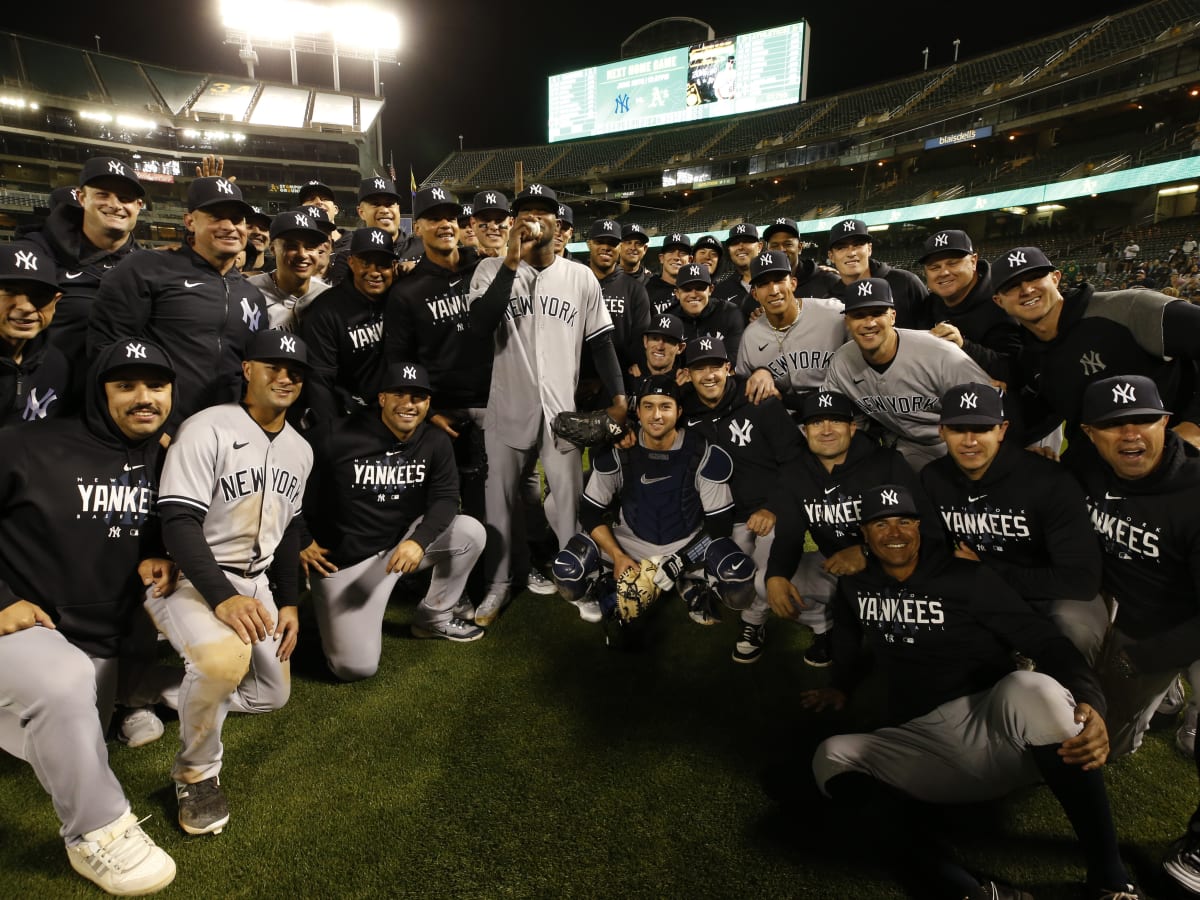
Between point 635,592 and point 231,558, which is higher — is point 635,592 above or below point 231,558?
below

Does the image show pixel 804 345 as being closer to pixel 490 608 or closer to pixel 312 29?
pixel 490 608

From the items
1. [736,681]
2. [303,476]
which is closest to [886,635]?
[736,681]

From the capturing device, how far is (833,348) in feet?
15.0

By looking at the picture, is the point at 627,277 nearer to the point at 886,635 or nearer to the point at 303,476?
the point at 303,476

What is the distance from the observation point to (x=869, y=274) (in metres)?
5.00

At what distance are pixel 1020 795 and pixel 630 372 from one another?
4.10 metres

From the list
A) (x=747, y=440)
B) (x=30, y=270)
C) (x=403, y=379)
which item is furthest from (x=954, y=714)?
(x=30, y=270)

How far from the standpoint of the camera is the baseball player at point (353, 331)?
13.7ft

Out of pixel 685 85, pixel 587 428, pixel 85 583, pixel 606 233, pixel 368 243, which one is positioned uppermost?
pixel 685 85

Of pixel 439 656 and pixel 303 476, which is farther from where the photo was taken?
pixel 439 656

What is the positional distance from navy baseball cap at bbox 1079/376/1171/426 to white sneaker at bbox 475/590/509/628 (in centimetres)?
353

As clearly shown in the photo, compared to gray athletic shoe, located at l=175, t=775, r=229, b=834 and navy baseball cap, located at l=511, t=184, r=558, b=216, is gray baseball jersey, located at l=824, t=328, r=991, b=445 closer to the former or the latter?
navy baseball cap, located at l=511, t=184, r=558, b=216

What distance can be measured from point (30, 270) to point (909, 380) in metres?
4.44

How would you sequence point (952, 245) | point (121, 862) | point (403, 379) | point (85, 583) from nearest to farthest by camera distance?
point (121, 862) < point (85, 583) < point (403, 379) < point (952, 245)
